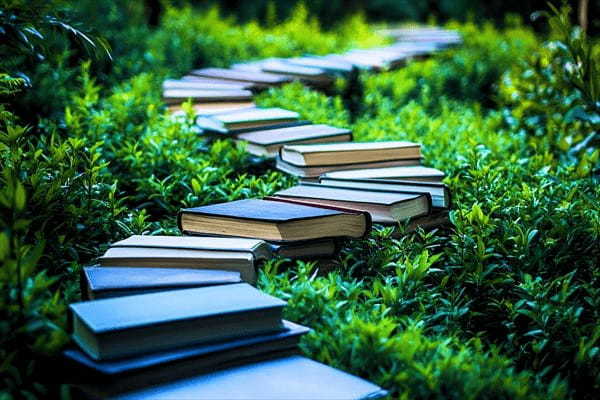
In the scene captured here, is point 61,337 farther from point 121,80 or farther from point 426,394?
point 121,80

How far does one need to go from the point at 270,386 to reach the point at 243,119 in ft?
7.89

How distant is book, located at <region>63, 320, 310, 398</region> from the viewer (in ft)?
5.62

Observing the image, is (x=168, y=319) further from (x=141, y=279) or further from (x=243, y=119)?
(x=243, y=119)

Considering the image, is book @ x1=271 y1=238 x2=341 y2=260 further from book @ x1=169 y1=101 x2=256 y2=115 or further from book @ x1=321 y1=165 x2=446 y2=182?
book @ x1=169 y1=101 x2=256 y2=115

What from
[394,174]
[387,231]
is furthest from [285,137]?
[387,231]

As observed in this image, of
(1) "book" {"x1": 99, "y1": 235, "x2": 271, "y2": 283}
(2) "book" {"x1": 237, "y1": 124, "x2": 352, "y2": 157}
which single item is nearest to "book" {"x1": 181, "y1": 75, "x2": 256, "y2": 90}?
(2) "book" {"x1": 237, "y1": 124, "x2": 352, "y2": 157}

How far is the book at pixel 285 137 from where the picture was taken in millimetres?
3723

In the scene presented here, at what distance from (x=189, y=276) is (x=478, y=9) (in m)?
11.4

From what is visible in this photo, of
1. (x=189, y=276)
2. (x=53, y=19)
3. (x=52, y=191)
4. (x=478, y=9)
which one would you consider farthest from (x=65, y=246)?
(x=478, y=9)

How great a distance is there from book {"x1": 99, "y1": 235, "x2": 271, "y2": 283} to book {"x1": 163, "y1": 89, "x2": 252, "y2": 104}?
228 cm

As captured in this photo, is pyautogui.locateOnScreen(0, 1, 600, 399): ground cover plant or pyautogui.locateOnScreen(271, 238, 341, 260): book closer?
pyautogui.locateOnScreen(0, 1, 600, 399): ground cover plant

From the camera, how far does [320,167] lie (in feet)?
11.2

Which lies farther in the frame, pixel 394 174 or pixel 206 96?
pixel 206 96

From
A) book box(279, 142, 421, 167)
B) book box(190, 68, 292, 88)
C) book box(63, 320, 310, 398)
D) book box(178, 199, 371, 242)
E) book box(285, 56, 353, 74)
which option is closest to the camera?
book box(63, 320, 310, 398)
